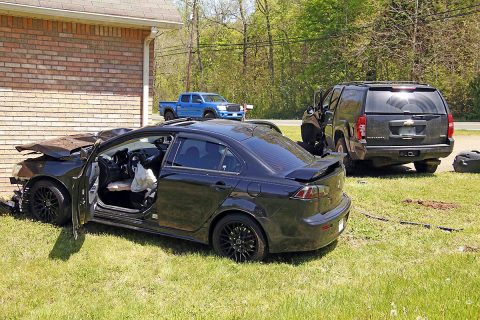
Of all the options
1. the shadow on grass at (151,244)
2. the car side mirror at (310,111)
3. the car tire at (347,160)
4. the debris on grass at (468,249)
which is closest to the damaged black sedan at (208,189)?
the shadow on grass at (151,244)

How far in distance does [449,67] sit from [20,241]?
28944mm

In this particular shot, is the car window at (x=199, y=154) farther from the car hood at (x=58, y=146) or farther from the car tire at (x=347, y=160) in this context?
the car tire at (x=347, y=160)

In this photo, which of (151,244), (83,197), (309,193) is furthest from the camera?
(151,244)

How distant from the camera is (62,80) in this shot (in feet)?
27.0

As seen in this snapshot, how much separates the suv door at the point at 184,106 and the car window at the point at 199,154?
23.0 metres

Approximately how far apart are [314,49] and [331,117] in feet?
98.8

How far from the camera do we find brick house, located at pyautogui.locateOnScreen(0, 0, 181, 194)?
786cm

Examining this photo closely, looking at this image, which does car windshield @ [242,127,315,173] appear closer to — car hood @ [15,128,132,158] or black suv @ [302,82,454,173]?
car hood @ [15,128,132,158]

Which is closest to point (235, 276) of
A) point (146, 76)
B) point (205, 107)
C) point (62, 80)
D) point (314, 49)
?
point (146, 76)

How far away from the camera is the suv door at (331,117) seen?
10609 mm

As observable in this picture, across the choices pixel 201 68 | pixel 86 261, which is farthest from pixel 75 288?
pixel 201 68

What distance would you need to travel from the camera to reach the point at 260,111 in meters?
41.2

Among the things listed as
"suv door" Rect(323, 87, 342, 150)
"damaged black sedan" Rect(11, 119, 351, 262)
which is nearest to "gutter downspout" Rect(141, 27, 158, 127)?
"damaged black sedan" Rect(11, 119, 351, 262)

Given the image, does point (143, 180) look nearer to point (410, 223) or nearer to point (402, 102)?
point (410, 223)
